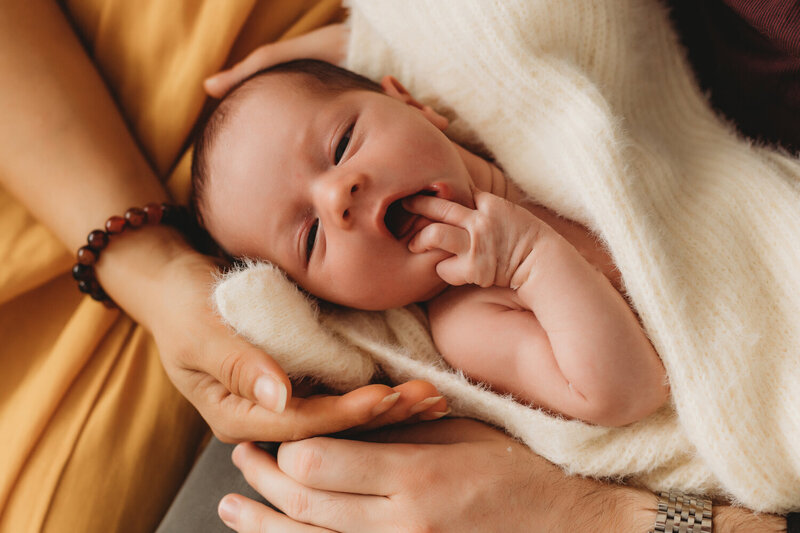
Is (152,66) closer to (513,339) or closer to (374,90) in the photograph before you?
(374,90)

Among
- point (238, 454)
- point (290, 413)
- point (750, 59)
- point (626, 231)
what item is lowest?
point (238, 454)

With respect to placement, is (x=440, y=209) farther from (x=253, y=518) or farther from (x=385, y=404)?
(x=253, y=518)

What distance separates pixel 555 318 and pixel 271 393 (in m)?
0.42

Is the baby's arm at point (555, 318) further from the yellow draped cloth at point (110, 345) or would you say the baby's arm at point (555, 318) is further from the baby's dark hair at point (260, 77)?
the yellow draped cloth at point (110, 345)

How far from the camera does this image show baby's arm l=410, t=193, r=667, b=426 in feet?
3.01

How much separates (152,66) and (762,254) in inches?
48.8

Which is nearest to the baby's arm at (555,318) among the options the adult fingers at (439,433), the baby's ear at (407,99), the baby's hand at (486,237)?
the baby's hand at (486,237)

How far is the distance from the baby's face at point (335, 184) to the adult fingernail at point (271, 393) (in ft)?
0.72

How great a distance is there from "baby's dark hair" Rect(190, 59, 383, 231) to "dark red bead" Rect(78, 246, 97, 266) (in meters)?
0.23

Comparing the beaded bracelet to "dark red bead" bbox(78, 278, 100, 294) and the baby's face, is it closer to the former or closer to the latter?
"dark red bead" bbox(78, 278, 100, 294)

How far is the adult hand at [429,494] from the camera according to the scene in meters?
0.93

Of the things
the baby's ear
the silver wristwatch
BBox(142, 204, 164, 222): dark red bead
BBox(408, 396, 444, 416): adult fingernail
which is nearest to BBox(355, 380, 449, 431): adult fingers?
BBox(408, 396, 444, 416): adult fingernail

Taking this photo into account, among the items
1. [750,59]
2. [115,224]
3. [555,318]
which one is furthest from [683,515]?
[115,224]

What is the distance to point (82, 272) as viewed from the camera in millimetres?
1235
